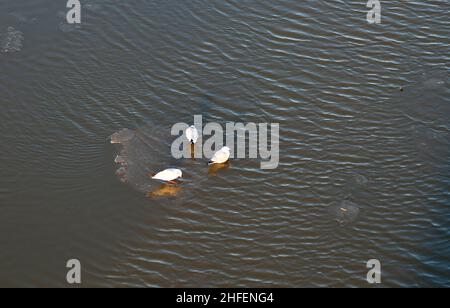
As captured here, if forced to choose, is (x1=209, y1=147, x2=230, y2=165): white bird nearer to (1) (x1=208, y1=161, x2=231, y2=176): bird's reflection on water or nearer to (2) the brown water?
(1) (x1=208, y1=161, x2=231, y2=176): bird's reflection on water

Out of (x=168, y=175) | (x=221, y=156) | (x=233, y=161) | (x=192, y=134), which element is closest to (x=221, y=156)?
(x=221, y=156)

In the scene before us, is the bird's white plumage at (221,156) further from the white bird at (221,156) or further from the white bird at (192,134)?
the white bird at (192,134)

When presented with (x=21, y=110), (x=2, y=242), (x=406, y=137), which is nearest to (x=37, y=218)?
(x=2, y=242)

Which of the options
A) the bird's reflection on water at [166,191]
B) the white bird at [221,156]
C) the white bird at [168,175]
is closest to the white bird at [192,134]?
the white bird at [221,156]

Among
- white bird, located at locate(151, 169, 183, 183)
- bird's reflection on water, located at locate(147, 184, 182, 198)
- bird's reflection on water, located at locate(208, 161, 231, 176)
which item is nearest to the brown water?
bird's reflection on water, located at locate(147, 184, 182, 198)

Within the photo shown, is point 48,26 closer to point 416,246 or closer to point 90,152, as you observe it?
point 90,152

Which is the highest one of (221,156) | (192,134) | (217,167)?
(192,134)

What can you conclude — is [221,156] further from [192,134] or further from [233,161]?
[192,134]
